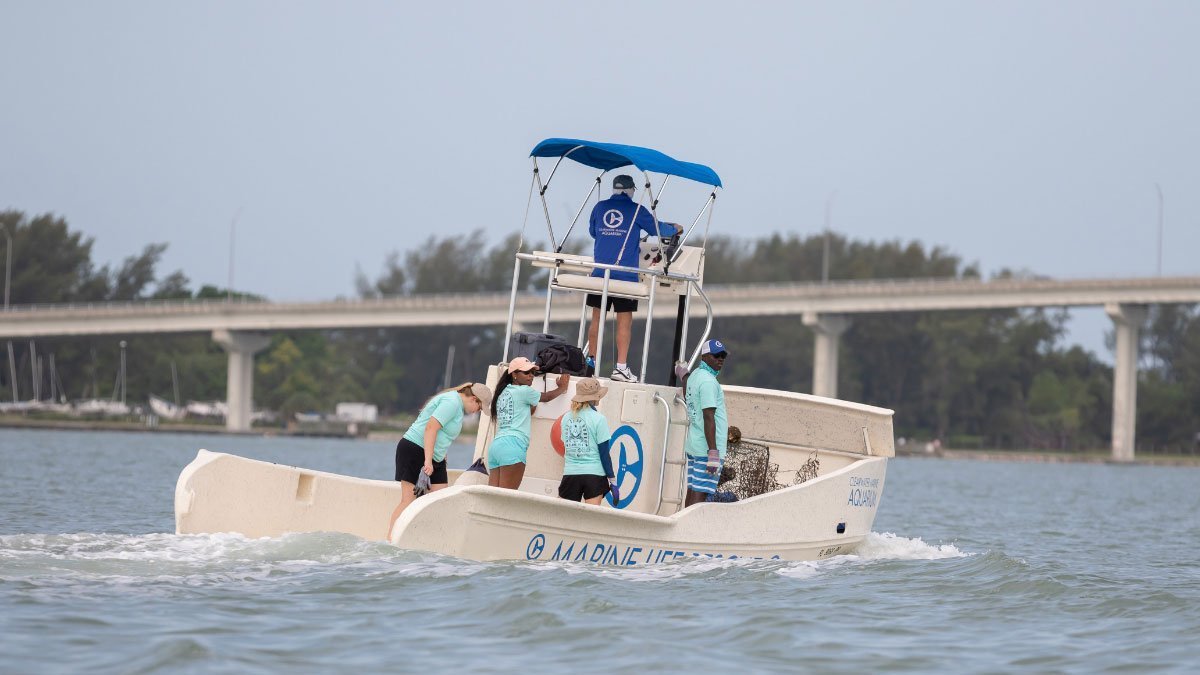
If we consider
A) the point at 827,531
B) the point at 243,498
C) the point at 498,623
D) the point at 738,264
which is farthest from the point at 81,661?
the point at 738,264

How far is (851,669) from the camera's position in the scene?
9.19 m

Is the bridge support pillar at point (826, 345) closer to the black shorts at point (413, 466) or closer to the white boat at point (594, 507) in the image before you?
the white boat at point (594, 507)

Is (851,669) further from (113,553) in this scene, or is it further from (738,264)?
(738,264)

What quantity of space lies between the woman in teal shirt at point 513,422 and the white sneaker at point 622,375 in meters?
1.09

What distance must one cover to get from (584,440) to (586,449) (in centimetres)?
8

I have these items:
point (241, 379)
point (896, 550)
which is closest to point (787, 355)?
point (241, 379)

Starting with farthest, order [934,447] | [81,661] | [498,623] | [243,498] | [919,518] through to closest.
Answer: [934,447], [919,518], [243,498], [498,623], [81,661]

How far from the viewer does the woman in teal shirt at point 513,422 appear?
1250 centimetres

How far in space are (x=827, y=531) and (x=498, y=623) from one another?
509cm

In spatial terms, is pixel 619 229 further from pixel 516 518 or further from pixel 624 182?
pixel 516 518

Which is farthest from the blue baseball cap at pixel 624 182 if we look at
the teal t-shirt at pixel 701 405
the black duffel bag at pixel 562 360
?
the teal t-shirt at pixel 701 405

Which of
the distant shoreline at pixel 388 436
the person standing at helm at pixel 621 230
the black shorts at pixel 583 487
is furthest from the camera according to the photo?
the distant shoreline at pixel 388 436

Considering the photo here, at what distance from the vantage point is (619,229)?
13773 millimetres

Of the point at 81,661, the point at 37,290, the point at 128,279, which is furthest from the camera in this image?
the point at 128,279
